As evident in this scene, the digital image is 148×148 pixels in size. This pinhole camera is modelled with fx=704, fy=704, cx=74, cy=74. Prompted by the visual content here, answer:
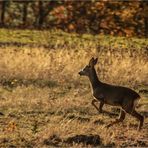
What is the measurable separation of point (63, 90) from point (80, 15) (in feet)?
40.4

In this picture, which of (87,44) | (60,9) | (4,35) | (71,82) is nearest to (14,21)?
(60,9)

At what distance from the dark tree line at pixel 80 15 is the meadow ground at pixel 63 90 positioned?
9.43ft

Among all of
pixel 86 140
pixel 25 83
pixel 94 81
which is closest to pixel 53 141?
pixel 86 140

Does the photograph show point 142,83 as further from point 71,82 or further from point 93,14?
point 93,14

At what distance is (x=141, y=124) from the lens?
11797 millimetres

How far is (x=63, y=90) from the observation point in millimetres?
15234

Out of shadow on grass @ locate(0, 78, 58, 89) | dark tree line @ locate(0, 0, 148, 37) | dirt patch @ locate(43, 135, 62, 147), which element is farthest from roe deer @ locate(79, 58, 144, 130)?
dark tree line @ locate(0, 0, 148, 37)

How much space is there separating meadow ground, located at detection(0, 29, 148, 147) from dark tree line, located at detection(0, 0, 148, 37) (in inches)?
113

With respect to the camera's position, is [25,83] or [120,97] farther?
[25,83]

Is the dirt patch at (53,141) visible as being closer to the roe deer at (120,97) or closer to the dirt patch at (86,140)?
the dirt patch at (86,140)

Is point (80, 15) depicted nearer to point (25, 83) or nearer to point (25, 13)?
point (25, 13)

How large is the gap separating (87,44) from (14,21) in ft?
25.1

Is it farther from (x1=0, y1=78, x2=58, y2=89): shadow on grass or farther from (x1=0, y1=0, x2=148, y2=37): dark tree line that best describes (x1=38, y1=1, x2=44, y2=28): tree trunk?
(x1=0, y1=78, x2=58, y2=89): shadow on grass

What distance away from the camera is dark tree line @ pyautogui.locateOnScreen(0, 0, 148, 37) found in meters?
26.1
